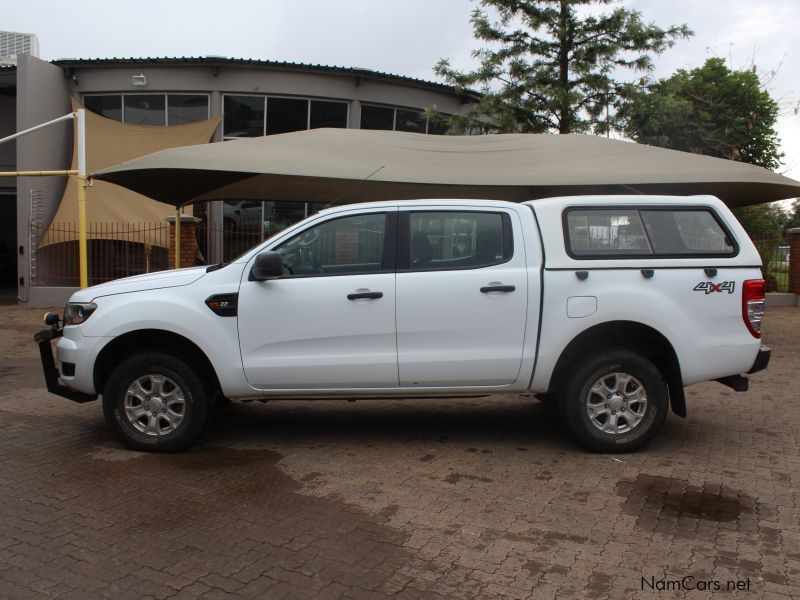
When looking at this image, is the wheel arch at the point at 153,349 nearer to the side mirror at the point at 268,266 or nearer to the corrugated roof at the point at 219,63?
the side mirror at the point at 268,266

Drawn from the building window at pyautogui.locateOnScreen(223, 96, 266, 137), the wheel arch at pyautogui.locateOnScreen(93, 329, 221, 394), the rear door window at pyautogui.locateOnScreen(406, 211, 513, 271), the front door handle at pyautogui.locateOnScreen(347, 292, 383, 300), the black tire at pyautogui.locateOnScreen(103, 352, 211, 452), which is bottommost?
the black tire at pyautogui.locateOnScreen(103, 352, 211, 452)

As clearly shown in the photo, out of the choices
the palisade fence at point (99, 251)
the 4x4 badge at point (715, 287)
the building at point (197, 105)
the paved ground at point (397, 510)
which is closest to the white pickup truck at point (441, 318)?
the 4x4 badge at point (715, 287)

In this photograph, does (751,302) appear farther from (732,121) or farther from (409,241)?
(732,121)

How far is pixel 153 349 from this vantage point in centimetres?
534

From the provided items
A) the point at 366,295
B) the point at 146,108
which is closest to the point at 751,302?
the point at 366,295

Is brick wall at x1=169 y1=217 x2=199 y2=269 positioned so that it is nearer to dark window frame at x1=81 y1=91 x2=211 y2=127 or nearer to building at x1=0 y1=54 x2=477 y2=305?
building at x1=0 y1=54 x2=477 y2=305

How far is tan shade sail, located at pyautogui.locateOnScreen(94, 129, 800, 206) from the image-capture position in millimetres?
8695

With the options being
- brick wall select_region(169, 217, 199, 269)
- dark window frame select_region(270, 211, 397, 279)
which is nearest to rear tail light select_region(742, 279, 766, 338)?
dark window frame select_region(270, 211, 397, 279)

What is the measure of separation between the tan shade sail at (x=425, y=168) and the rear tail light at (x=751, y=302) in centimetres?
389

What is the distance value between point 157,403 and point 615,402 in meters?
3.43

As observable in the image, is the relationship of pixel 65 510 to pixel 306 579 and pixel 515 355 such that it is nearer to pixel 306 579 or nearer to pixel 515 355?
pixel 306 579

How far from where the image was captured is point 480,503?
176 inches

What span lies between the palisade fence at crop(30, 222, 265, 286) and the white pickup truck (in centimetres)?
1105

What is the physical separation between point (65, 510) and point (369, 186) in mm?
6649
